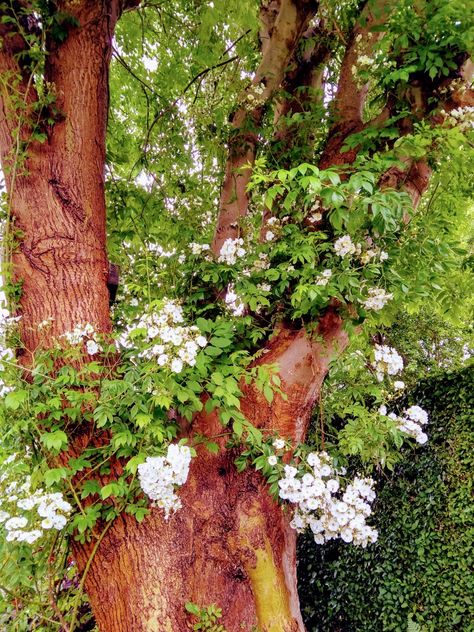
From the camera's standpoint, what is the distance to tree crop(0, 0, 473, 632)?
1902 millimetres

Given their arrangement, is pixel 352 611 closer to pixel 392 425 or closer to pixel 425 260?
pixel 392 425

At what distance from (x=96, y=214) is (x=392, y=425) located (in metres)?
2.09

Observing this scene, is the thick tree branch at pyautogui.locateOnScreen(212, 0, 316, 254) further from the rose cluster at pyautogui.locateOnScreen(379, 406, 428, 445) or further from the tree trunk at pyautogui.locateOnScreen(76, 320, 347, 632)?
the rose cluster at pyautogui.locateOnScreen(379, 406, 428, 445)

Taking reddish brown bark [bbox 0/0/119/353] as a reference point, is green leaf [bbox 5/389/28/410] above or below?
below

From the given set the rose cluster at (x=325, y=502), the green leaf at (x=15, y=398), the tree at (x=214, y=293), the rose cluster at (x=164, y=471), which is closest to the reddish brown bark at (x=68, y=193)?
the tree at (x=214, y=293)

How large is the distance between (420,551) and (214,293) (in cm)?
257

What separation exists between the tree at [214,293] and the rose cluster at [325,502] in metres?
0.11

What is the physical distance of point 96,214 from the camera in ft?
8.37

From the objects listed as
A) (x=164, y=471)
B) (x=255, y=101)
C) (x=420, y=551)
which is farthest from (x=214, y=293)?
(x=420, y=551)

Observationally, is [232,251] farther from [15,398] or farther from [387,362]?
[15,398]

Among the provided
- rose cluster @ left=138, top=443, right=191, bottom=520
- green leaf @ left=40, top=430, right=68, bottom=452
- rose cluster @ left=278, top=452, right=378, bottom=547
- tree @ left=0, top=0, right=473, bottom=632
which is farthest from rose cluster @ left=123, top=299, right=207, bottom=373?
rose cluster @ left=278, top=452, right=378, bottom=547

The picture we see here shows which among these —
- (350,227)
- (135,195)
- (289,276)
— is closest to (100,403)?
(289,276)

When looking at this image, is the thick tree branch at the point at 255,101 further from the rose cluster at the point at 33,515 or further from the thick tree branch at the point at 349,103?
the rose cluster at the point at 33,515

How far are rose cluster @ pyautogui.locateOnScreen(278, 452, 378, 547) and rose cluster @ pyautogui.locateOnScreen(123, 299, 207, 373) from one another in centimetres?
84
